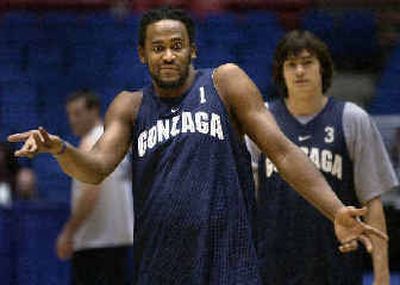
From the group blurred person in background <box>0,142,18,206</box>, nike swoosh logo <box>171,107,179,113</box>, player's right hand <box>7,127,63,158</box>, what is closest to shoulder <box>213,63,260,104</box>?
nike swoosh logo <box>171,107,179,113</box>

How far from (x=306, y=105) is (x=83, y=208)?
6.21 ft

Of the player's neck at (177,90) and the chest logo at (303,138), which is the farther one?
the chest logo at (303,138)

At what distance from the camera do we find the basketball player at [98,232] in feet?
19.6

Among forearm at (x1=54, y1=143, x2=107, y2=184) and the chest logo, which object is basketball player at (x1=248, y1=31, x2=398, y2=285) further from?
forearm at (x1=54, y1=143, x2=107, y2=184)

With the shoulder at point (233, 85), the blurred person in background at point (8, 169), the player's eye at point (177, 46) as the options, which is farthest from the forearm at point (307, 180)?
the blurred person in background at point (8, 169)

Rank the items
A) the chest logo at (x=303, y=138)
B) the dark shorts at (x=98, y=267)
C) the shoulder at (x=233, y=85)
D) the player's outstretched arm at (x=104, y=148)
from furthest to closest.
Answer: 1. the dark shorts at (x=98, y=267)
2. the chest logo at (x=303, y=138)
3. the shoulder at (x=233, y=85)
4. the player's outstretched arm at (x=104, y=148)

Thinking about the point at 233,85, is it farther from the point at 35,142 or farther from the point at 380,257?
the point at 380,257

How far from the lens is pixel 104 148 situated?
3.71 meters

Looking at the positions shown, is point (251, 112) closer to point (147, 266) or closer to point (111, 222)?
point (147, 266)

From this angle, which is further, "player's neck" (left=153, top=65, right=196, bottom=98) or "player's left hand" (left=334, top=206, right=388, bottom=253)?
"player's neck" (left=153, top=65, right=196, bottom=98)

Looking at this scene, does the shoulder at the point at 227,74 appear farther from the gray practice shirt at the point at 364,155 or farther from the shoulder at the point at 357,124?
the shoulder at the point at 357,124

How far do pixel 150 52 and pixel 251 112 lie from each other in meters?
0.43

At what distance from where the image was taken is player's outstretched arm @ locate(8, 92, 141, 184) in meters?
3.50

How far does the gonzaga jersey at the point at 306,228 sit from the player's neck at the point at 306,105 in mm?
138
